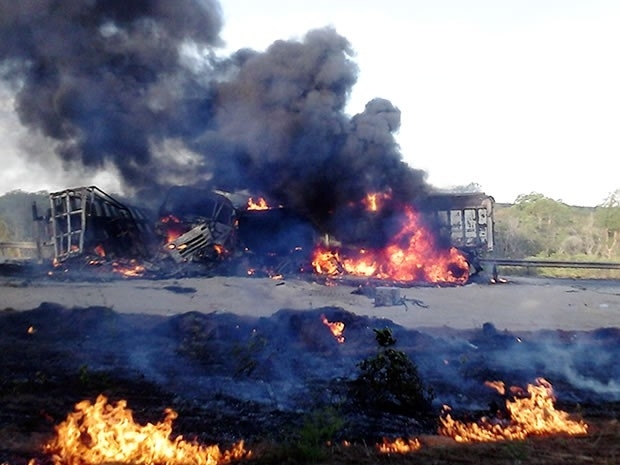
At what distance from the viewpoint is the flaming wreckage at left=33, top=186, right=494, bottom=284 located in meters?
19.7

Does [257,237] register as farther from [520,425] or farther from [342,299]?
[520,425]

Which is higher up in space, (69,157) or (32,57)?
(32,57)

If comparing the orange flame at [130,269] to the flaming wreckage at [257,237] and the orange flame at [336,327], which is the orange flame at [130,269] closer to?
the flaming wreckage at [257,237]

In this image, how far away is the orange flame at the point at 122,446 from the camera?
5.45m

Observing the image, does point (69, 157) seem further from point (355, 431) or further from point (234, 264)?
point (355, 431)

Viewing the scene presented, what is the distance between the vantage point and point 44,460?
5348 mm

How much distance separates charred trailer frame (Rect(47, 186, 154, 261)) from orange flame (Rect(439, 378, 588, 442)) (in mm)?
15911

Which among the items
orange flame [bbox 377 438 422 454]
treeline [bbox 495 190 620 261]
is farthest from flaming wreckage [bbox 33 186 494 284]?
orange flame [bbox 377 438 422 454]

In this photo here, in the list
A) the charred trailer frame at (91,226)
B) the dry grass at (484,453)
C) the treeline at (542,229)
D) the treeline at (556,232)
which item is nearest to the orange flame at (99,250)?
the charred trailer frame at (91,226)

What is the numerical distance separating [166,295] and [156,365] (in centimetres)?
666

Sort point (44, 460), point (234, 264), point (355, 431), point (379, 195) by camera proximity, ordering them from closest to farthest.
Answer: point (44, 460)
point (355, 431)
point (234, 264)
point (379, 195)

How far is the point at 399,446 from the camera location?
5.95 metres

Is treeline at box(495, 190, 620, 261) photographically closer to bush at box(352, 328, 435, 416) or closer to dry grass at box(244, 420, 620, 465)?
bush at box(352, 328, 435, 416)

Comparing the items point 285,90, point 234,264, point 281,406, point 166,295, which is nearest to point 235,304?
point 166,295
